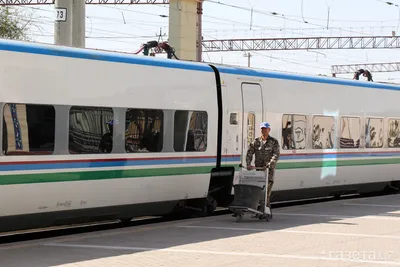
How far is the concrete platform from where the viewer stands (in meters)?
10.4

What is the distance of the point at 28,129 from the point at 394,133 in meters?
13.0

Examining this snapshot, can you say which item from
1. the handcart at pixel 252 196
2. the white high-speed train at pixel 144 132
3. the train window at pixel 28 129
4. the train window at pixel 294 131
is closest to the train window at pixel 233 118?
the white high-speed train at pixel 144 132

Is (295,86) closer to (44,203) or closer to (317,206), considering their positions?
(317,206)

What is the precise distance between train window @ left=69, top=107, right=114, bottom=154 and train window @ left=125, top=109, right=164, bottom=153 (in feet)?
1.47

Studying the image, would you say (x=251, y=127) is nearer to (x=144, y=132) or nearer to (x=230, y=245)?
(x=144, y=132)

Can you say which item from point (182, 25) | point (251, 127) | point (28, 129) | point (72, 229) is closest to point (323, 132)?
point (251, 127)

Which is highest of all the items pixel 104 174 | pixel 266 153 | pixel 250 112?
pixel 250 112

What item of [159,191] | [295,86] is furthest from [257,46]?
[159,191]

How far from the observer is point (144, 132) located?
14156mm

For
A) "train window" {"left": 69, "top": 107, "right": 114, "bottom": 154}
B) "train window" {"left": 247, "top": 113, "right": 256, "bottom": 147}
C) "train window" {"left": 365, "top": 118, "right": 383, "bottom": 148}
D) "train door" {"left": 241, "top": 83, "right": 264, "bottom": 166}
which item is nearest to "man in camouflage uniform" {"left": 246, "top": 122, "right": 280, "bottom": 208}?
"train door" {"left": 241, "top": 83, "right": 264, "bottom": 166}

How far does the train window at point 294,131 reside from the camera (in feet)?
59.2

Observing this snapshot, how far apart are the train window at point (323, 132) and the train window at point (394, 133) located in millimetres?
3160

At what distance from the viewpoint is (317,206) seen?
58.6ft

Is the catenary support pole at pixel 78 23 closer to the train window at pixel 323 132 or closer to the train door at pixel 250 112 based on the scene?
the train door at pixel 250 112
